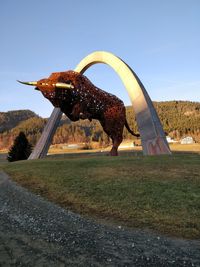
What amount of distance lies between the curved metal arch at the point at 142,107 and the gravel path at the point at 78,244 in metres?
13.9

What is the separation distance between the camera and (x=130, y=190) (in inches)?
448

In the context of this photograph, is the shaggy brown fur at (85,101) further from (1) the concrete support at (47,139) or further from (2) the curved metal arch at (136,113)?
(1) the concrete support at (47,139)

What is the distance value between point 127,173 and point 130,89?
13.2 m

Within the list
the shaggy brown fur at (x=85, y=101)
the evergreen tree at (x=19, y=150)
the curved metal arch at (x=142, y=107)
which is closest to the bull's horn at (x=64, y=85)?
the shaggy brown fur at (x=85, y=101)

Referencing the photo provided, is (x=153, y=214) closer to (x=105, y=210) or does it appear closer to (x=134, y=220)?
(x=134, y=220)

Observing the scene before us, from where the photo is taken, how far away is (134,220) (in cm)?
896

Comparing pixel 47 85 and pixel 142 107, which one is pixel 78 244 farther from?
pixel 142 107

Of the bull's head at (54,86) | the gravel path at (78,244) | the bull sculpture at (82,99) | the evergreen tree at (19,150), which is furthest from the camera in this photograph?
the evergreen tree at (19,150)

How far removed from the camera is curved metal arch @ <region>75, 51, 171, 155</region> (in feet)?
73.9

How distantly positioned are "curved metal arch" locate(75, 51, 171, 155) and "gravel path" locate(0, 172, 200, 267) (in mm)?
13853

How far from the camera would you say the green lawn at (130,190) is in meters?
8.97

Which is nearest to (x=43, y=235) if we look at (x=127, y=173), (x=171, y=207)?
(x=171, y=207)

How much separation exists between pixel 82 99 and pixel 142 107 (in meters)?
5.85

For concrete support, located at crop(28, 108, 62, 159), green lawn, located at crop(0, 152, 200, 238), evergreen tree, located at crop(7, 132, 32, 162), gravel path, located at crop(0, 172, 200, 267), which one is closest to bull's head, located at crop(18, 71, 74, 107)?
green lawn, located at crop(0, 152, 200, 238)
